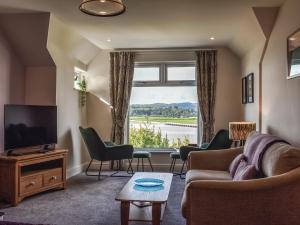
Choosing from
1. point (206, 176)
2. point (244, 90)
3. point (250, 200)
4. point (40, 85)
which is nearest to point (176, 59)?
point (244, 90)

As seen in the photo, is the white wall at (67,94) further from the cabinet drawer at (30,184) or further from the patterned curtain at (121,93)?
the cabinet drawer at (30,184)

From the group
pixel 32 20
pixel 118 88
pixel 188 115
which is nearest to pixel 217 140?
pixel 188 115

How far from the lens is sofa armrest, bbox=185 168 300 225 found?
7.91 ft

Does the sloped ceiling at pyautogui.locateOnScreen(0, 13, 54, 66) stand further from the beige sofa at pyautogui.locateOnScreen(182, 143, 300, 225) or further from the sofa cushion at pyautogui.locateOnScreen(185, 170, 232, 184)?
the beige sofa at pyautogui.locateOnScreen(182, 143, 300, 225)

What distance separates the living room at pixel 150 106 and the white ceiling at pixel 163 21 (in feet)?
0.09

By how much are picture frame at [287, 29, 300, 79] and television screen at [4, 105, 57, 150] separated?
3486 mm

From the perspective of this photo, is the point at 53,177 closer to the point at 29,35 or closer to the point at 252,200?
the point at 29,35

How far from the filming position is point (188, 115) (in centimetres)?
676

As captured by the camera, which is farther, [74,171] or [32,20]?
[74,171]

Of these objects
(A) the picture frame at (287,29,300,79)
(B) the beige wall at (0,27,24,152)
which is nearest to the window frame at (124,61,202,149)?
(B) the beige wall at (0,27,24,152)

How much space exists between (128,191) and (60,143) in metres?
2.58

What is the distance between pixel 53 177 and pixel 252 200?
3.20 m

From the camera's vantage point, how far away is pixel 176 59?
21.7ft

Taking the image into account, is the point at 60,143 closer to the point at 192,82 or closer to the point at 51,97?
the point at 51,97
